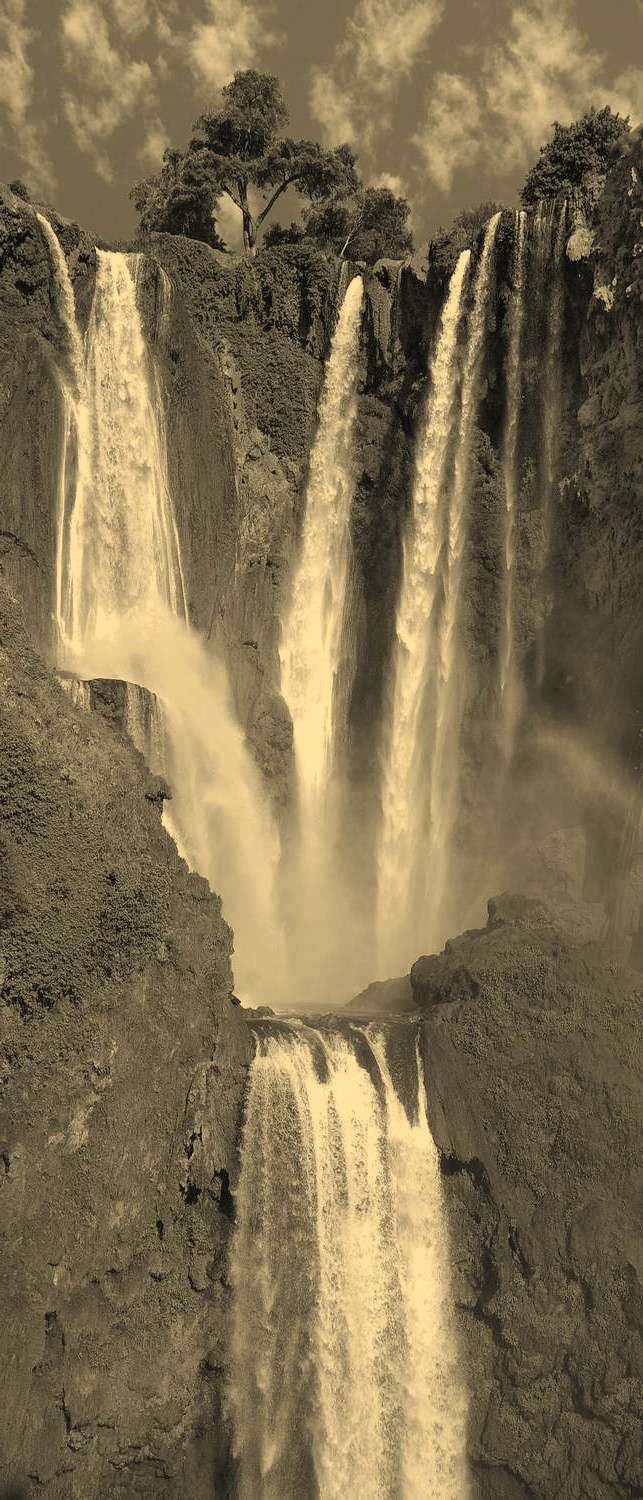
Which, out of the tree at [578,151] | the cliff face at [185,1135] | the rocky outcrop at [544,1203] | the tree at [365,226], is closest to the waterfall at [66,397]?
the cliff face at [185,1135]

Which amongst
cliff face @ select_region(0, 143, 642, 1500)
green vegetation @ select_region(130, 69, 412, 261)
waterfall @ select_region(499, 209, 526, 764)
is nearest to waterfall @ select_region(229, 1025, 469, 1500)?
cliff face @ select_region(0, 143, 642, 1500)

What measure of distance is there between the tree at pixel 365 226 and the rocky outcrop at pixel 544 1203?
26856mm

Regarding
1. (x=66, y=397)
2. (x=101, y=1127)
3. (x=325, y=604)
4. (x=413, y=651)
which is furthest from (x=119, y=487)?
(x=101, y=1127)

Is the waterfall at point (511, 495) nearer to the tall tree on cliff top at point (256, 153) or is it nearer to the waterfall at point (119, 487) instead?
the waterfall at point (119, 487)

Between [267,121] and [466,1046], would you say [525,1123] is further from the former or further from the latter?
[267,121]

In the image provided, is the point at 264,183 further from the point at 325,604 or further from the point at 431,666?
the point at 431,666

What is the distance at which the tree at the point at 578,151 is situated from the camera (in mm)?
29453

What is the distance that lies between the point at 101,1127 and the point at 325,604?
17.9 m

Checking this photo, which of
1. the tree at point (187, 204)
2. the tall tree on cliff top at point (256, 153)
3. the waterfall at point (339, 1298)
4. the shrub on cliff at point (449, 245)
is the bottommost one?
the waterfall at point (339, 1298)

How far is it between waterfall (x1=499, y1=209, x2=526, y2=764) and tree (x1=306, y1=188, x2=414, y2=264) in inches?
436

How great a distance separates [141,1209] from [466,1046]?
5.80m

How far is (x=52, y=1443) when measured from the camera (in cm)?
1323

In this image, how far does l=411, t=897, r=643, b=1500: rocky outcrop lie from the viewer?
47.7 feet

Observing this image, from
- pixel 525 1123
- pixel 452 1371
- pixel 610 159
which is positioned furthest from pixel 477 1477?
pixel 610 159
